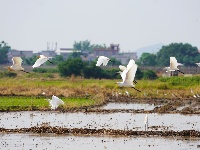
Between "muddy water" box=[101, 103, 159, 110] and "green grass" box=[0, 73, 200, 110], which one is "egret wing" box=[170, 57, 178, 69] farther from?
"muddy water" box=[101, 103, 159, 110]

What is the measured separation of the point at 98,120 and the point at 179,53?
94.5 meters

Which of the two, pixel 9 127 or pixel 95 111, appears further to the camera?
pixel 95 111

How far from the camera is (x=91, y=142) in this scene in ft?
66.4

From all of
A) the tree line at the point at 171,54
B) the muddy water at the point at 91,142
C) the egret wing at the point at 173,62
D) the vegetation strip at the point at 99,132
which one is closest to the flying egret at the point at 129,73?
the muddy water at the point at 91,142

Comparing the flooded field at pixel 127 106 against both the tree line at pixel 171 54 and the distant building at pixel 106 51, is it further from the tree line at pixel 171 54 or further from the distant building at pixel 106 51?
the distant building at pixel 106 51

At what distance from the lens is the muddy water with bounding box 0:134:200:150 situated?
758 inches

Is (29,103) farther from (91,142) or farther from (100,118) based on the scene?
(91,142)

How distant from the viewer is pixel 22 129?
74.6ft

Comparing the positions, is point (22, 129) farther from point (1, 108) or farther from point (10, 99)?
point (10, 99)

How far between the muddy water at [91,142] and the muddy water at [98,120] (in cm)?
283

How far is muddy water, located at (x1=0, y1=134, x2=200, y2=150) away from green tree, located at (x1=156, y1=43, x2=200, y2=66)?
9501cm

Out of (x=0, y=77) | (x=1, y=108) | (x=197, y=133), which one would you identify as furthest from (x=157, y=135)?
(x=0, y=77)

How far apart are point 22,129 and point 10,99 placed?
14559 millimetres

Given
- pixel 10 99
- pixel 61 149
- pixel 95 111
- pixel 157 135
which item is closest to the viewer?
pixel 61 149
